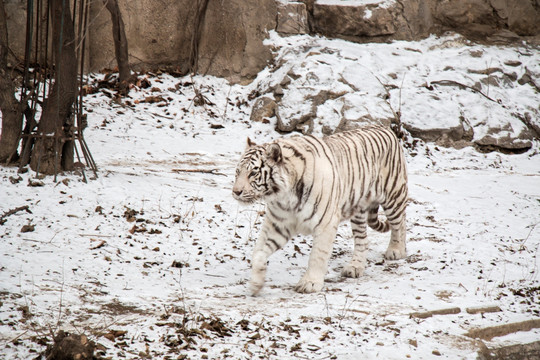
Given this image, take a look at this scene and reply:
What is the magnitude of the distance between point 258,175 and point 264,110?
6044mm

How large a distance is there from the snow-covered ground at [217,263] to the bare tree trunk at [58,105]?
266mm

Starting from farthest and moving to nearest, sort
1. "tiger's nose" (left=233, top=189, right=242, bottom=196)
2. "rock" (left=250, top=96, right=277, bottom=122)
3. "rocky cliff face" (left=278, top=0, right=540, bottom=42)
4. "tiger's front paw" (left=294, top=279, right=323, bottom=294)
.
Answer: "rocky cliff face" (left=278, top=0, right=540, bottom=42)
"rock" (left=250, top=96, right=277, bottom=122)
"tiger's front paw" (left=294, top=279, right=323, bottom=294)
"tiger's nose" (left=233, top=189, right=242, bottom=196)

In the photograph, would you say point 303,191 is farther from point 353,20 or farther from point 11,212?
point 353,20

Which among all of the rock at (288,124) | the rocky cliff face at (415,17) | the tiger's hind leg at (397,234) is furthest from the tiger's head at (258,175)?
the rocky cliff face at (415,17)

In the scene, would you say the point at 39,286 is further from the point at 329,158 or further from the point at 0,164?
the point at 0,164

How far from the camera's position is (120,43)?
1027 cm

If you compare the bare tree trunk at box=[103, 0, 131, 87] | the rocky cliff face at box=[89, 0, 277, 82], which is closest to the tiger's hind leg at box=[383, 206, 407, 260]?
the rocky cliff face at box=[89, 0, 277, 82]

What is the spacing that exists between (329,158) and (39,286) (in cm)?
262

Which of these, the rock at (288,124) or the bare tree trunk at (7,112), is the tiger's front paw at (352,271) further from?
the rock at (288,124)

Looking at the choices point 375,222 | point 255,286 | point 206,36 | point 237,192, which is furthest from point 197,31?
point 255,286

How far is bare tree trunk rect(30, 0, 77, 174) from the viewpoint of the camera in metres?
6.30

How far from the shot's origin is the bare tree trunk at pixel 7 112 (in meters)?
6.37

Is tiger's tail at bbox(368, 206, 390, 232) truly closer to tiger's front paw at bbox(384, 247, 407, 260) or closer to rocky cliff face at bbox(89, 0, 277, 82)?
tiger's front paw at bbox(384, 247, 407, 260)

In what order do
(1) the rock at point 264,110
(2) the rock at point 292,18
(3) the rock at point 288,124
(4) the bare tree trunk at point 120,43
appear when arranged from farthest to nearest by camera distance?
1. (2) the rock at point 292,18
2. (1) the rock at point 264,110
3. (4) the bare tree trunk at point 120,43
4. (3) the rock at point 288,124
